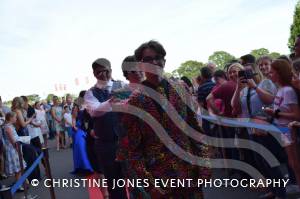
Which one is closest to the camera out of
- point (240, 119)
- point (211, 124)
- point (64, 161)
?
point (240, 119)

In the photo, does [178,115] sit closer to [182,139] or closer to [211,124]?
[182,139]

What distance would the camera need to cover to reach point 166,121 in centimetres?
233

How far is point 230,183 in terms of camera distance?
570 cm

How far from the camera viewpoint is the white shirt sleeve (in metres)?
3.76

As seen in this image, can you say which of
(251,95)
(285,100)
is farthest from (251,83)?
(285,100)

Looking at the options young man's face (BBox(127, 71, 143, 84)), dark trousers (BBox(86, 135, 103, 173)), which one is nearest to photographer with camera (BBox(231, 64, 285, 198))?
young man's face (BBox(127, 71, 143, 84))

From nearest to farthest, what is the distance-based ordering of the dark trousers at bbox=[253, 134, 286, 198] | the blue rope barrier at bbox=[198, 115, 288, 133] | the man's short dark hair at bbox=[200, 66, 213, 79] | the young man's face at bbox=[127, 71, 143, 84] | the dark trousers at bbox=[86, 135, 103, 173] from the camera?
the young man's face at bbox=[127, 71, 143, 84]
the blue rope barrier at bbox=[198, 115, 288, 133]
the dark trousers at bbox=[86, 135, 103, 173]
the dark trousers at bbox=[253, 134, 286, 198]
the man's short dark hair at bbox=[200, 66, 213, 79]

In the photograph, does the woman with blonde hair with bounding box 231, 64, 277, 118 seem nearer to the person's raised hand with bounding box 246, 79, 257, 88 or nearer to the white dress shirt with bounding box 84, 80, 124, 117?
the person's raised hand with bounding box 246, 79, 257, 88

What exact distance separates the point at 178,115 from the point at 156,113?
144 millimetres

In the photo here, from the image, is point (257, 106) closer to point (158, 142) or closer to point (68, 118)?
point (158, 142)

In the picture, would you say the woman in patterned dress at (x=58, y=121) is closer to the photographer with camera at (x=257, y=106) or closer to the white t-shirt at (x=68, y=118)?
the white t-shirt at (x=68, y=118)

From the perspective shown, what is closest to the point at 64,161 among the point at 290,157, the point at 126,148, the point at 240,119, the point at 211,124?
the point at 211,124

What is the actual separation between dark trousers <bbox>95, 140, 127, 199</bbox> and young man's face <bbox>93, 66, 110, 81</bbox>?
0.70 metres

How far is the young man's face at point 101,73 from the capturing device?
3.81 meters
